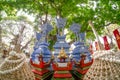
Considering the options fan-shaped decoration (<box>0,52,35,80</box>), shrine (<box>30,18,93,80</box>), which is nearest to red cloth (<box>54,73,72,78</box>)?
shrine (<box>30,18,93,80</box>)

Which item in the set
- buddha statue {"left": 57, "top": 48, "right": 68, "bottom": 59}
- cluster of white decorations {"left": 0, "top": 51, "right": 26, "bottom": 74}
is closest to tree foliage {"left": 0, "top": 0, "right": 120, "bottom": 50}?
cluster of white decorations {"left": 0, "top": 51, "right": 26, "bottom": 74}

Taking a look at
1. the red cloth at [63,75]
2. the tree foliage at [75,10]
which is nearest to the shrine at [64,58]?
the red cloth at [63,75]

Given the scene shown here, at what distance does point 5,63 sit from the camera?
4914mm

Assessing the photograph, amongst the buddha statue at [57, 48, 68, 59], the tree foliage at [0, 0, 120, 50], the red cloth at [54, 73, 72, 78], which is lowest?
the red cloth at [54, 73, 72, 78]

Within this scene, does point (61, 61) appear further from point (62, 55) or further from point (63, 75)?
point (63, 75)

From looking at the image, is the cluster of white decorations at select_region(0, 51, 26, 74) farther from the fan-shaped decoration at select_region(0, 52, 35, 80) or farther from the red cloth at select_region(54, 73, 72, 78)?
the red cloth at select_region(54, 73, 72, 78)

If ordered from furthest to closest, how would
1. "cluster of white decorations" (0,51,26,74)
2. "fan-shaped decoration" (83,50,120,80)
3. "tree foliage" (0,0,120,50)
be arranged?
"tree foliage" (0,0,120,50), "cluster of white decorations" (0,51,26,74), "fan-shaped decoration" (83,50,120,80)

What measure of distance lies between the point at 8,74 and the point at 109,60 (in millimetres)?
1828

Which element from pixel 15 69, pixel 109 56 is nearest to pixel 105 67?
pixel 109 56

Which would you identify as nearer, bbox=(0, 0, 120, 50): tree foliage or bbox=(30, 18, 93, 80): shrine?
bbox=(30, 18, 93, 80): shrine

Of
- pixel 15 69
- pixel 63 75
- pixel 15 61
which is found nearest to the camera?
pixel 63 75

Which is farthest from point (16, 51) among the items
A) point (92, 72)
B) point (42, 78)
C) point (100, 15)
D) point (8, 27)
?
point (8, 27)

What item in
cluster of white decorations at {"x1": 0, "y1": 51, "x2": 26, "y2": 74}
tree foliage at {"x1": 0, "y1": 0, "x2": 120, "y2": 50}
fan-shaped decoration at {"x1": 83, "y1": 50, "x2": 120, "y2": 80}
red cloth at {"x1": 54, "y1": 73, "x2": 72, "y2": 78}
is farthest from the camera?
tree foliage at {"x1": 0, "y1": 0, "x2": 120, "y2": 50}

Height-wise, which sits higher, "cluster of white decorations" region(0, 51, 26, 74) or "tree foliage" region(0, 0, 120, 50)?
"tree foliage" region(0, 0, 120, 50)
